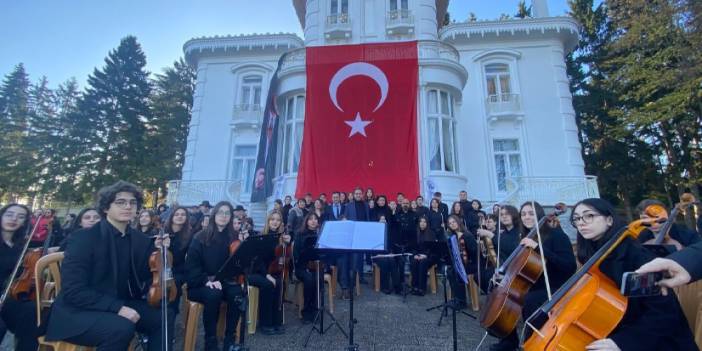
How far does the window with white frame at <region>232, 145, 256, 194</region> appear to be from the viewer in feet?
43.8

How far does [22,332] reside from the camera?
9.68 ft

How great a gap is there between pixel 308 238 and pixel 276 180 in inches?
288

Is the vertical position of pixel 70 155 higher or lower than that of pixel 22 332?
higher

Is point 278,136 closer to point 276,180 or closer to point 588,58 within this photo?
point 276,180

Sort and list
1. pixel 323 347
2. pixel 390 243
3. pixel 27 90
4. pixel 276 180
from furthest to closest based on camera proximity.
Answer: pixel 27 90
pixel 276 180
pixel 390 243
pixel 323 347

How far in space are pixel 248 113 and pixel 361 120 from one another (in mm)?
6540

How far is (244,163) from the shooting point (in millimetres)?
13555

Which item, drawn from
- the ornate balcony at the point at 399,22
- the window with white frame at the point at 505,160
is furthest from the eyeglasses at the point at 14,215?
the ornate balcony at the point at 399,22

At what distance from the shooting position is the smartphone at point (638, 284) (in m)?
1.33

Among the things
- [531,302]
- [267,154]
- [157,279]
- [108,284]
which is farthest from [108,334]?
[267,154]

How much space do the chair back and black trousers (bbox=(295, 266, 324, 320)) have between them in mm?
2773

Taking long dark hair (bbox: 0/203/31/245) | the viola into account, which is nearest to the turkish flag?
long dark hair (bbox: 0/203/31/245)

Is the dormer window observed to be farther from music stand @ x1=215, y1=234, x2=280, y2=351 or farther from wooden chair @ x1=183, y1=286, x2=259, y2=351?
wooden chair @ x1=183, y1=286, x2=259, y2=351

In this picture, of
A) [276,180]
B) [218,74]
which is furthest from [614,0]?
[218,74]
